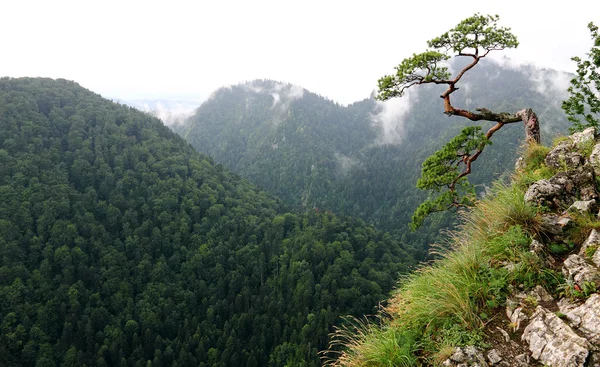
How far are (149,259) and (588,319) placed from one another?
10230 centimetres

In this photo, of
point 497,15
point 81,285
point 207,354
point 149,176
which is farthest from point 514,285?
point 149,176

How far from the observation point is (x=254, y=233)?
4161 inches

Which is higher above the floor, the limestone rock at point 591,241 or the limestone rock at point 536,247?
the limestone rock at point 591,241

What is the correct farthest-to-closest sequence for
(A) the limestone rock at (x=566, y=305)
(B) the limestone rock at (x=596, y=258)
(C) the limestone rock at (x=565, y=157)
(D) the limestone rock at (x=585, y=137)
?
1. (D) the limestone rock at (x=585, y=137)
2. (C) the limestone rock at (x=565, y=157)
3. (B) the limestone rock at (x=596, y=258)
4. (A) the limestone rock at (x=566, y=305)

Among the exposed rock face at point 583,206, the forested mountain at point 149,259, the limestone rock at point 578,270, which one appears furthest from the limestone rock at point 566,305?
the forested mountain at point 149,259

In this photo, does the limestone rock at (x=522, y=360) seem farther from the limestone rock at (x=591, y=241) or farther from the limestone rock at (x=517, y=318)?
the limestone rock at (x=591, y=241)

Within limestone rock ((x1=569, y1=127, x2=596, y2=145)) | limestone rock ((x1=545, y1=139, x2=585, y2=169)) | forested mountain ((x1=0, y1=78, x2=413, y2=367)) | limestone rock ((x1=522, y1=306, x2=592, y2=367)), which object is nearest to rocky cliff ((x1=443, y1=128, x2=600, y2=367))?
limestone rock ((x1=522, y1=306, x2=592, y2=367))

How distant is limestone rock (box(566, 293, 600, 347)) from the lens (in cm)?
371

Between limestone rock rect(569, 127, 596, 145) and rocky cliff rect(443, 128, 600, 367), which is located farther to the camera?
limestone rock rect(569, 127, 596, 145)

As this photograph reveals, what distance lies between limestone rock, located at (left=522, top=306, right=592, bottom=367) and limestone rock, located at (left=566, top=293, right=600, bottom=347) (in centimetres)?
12

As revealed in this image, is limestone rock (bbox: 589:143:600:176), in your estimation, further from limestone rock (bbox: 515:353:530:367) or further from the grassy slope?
limestone rock (bbox: 515:353:530:367)

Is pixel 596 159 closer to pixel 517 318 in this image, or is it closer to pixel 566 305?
pixel 566 305

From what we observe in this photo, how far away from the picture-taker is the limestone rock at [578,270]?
4.38m

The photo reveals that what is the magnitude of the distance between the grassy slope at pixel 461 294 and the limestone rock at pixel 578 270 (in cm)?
15
